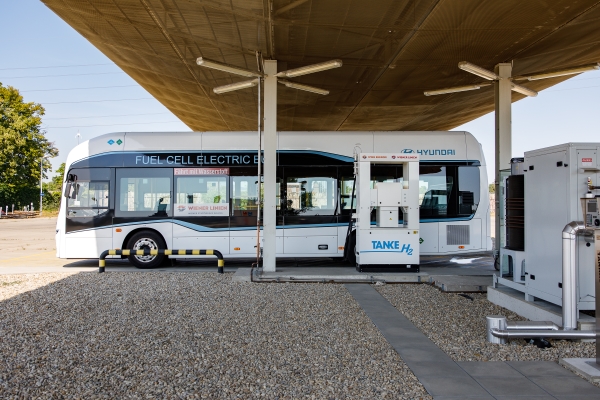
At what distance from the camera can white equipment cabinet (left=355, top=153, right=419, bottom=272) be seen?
9938 millimetres

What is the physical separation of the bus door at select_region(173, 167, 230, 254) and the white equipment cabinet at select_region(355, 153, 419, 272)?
3520 mm

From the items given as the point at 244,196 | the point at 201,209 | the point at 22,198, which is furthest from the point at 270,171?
the point at 22,198

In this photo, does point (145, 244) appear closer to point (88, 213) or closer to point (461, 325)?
point (88, 213)

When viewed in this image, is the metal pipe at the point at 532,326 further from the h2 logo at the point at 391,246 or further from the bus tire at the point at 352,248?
the bus tire at the point at 352,248

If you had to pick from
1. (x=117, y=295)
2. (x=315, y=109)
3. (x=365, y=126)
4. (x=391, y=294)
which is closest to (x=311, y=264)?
(x=391, y=294)

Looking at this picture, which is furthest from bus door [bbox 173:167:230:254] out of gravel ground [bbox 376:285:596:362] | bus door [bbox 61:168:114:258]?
gravel ground [bbox 376:285:596:362]

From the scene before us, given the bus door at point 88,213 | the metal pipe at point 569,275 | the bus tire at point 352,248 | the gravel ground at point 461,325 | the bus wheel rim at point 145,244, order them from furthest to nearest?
1. the bus wheel rim at point 145,244
2. the bus door at point 88,213
3. the bus tire at point 352,248
4. the metal pipe at point 569,275
5. the gravel ground at point 461,325

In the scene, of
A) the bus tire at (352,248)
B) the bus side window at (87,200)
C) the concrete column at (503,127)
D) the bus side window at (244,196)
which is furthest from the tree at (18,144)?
the concrete column at (503,127)

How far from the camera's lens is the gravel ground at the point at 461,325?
503 centimetres

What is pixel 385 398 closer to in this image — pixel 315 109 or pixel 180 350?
pixel 180 350

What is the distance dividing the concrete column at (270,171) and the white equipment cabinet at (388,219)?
1.84 meters

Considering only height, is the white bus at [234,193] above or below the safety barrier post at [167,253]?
above

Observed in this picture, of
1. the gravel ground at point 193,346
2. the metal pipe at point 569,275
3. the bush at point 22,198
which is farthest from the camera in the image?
the bush at point 22,198

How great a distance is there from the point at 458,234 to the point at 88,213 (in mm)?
9195
